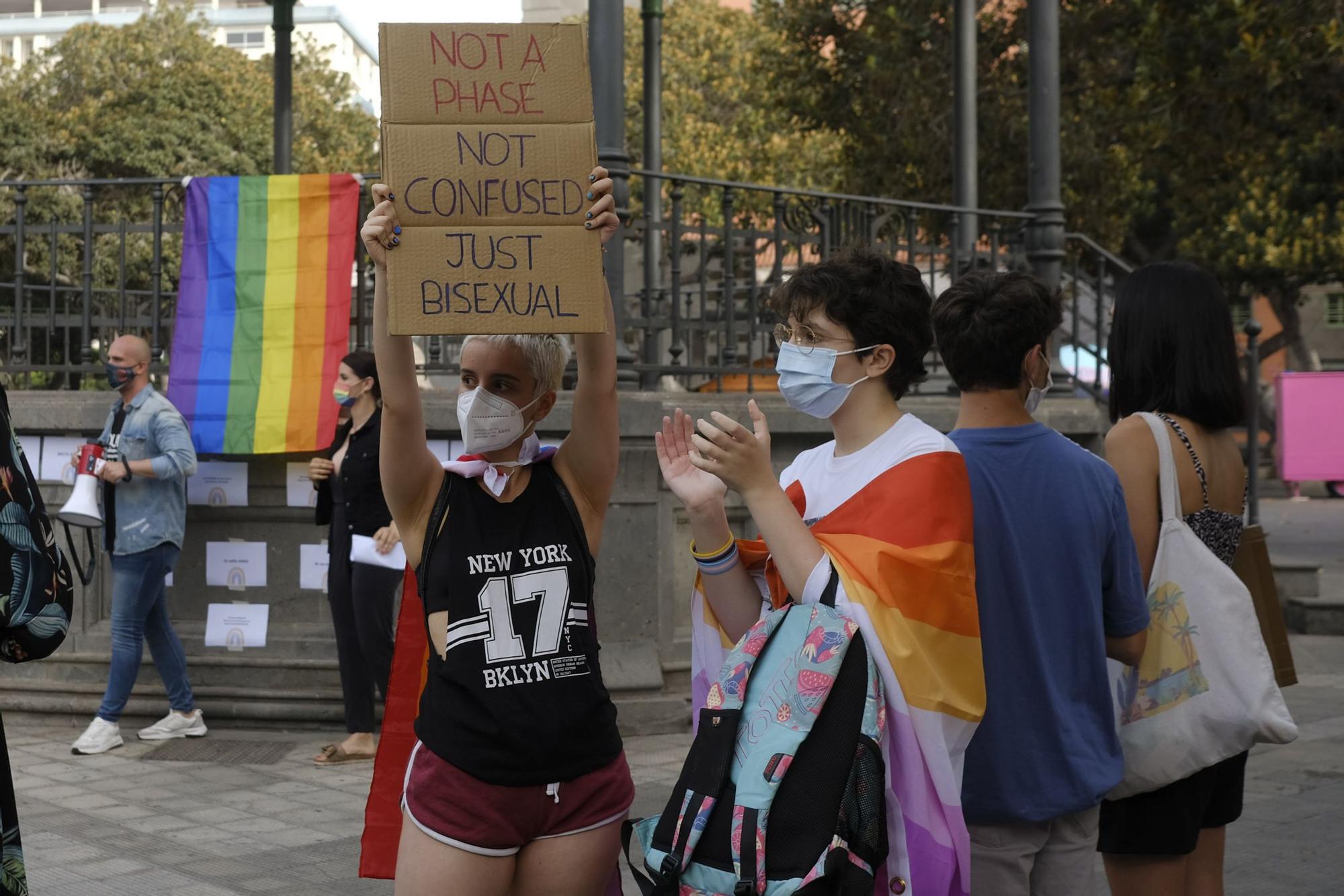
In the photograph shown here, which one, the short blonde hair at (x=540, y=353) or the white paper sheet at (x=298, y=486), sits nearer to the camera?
the short blonde hair at (x=540, y=353)

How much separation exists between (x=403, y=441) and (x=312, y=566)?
506 cm

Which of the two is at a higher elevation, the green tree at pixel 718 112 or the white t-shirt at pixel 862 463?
the green tree at pixel 718 112

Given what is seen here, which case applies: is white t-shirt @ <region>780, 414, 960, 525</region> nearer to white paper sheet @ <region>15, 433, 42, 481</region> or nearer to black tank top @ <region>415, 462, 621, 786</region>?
black tank top @ <region>415, 462, 621, 786</region>

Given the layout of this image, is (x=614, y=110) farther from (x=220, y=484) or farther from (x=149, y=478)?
(x=149, y=478)

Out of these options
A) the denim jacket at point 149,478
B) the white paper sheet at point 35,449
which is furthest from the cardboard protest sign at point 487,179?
the white paper sheet at point 35,449

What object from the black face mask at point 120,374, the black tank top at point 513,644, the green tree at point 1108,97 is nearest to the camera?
the black tank top at point 513,644

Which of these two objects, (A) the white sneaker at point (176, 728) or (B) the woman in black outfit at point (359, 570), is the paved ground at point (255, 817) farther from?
(B) the woman in black outfit at point (359, 570)

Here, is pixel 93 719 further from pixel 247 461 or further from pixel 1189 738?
pixel 1189 738

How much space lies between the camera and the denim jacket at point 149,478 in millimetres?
7125

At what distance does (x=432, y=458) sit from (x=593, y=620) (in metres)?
0.46

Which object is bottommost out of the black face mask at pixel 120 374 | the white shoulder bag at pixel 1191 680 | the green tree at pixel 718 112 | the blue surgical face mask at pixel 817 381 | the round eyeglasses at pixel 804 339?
the white shoulder bag at pixel 1191 680

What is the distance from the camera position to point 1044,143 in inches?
356

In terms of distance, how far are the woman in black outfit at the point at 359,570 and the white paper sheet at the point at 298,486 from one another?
509 millimetres

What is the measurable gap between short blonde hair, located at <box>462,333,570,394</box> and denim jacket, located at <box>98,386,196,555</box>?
14.9 ft
